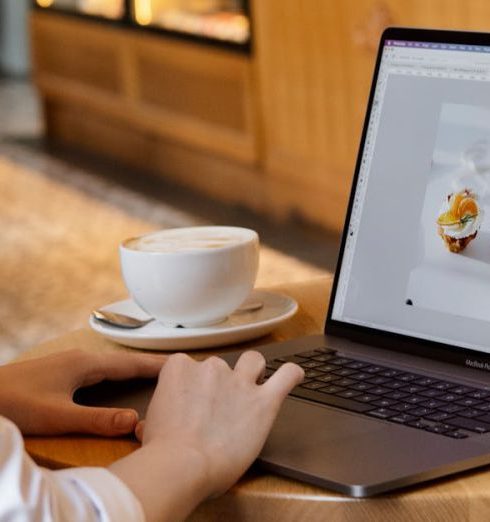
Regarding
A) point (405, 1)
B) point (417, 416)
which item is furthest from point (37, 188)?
point (417, 416)

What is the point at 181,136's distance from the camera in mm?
5418

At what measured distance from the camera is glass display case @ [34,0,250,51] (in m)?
4.99

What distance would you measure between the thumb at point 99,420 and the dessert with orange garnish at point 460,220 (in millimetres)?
360

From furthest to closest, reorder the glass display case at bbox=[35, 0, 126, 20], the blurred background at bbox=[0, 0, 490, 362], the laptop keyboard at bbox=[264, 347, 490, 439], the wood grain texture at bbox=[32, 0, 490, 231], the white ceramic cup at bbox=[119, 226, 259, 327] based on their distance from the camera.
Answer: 1. the glass display case at bbox=[35, 0, 126, 20]
2. the wood grain texture at bbox=[32, 0, 490, 231]
3. the blurred background at bbox=[0, 0, 490, 362]
4. the white ceramic cup at bbox=[119, 226, 259, 327]
5. the laptop keyboard at bbox=[264, 347, 490, 439]

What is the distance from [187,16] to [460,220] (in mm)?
4517

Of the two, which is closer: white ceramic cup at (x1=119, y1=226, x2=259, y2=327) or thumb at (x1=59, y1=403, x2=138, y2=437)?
thumb at (x1=59, y1=403, x2=138, y2=437)

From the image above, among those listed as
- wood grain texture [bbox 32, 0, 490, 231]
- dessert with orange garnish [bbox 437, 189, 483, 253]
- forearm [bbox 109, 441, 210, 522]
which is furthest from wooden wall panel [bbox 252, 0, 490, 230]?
forearm [bbox 109, 441, 210, 522]

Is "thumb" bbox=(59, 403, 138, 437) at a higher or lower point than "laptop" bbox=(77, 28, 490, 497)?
lower

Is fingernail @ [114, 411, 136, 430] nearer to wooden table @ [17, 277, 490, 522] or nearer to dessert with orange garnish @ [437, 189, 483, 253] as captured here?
wooden table @ [17, 277, 490, 522]

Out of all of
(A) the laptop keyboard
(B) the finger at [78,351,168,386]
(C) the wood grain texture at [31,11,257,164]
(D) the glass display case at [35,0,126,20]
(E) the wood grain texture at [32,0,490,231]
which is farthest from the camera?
(D) the glass display case at [35,0,126,20]

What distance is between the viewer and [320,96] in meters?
4.37

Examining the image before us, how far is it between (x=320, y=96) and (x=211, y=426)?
3547mm

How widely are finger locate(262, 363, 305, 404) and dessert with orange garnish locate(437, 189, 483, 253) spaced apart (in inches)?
11.2

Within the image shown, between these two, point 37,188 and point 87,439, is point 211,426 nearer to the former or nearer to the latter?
point 87,439
